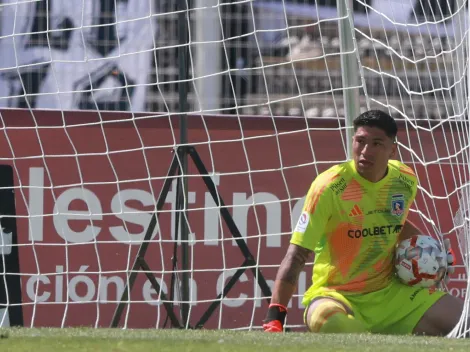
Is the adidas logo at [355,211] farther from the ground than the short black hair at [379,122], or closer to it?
closer to it

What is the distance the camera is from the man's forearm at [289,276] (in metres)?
5.10

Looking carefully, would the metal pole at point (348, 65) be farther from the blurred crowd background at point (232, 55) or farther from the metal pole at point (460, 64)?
the blurred crowd background at point (232, 55)

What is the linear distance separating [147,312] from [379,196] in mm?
2100

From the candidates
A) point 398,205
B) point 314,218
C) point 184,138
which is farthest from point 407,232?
point 184,138

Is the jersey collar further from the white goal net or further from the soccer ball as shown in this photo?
the white goal net

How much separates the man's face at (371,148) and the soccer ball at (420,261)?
383mm

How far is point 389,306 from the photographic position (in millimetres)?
5496

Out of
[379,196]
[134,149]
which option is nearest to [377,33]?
[134,149]

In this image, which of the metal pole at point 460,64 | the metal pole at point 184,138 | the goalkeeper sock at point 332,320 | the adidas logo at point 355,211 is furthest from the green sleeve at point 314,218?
the metal pole at point 184,138

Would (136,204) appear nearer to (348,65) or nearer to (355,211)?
(348,65)

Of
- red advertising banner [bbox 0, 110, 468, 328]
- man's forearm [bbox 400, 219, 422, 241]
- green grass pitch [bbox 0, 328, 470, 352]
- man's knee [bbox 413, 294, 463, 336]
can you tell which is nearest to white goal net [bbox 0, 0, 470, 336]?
red advertising banner [bbox 0, 110, 468, 328]

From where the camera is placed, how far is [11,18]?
7465 mm

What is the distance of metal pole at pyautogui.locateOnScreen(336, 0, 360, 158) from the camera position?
606cm

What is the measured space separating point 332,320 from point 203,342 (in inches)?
46.2
